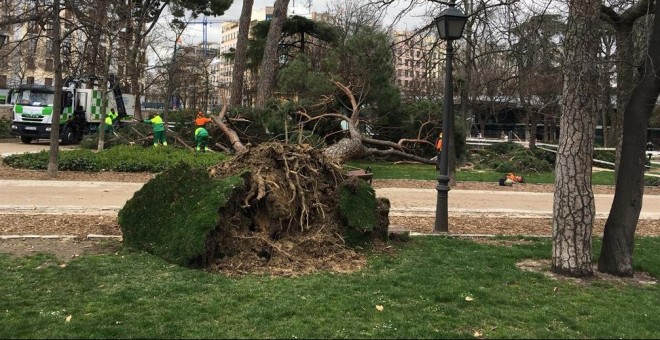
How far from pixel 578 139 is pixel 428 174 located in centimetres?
1403

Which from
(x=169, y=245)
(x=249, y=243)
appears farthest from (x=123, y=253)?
(x=249, y=243)

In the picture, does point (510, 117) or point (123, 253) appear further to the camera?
point (510, 117)

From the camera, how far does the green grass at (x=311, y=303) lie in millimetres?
4719

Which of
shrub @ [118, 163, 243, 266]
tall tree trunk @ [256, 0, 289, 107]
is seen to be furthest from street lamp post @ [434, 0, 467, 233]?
tall tree trunk @ [256, 0, 289, 107]

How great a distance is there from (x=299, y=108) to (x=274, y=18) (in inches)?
232

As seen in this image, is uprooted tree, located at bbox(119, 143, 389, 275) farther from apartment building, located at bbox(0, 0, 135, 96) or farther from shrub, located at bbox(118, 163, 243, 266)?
apartment building, located at bbox(0, 0, 135, 96)

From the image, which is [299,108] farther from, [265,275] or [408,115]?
[265,275]

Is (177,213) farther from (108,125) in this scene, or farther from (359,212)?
(108,125)

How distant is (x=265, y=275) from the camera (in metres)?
6.45

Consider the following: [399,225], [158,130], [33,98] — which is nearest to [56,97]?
[158,130]

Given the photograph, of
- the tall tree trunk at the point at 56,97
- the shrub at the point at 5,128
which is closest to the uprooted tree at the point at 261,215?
the tall tree trunk at the point at 56,97

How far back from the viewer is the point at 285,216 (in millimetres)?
7402

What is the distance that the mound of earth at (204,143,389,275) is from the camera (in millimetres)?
6875

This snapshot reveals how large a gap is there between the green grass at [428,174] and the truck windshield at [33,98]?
15221mm
